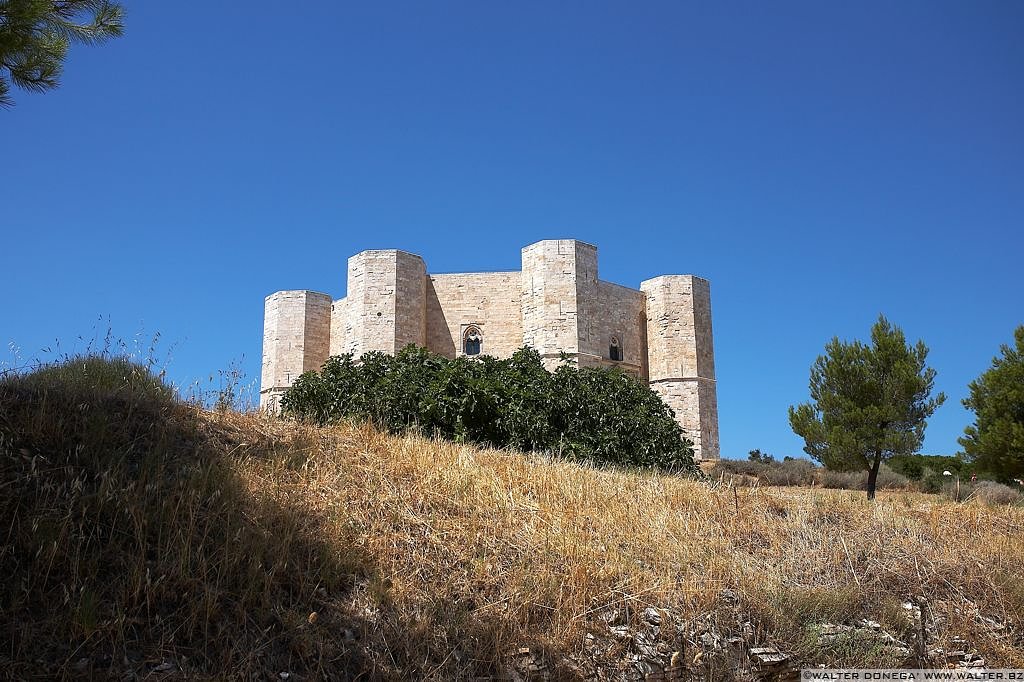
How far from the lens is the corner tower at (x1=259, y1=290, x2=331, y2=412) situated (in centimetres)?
2506

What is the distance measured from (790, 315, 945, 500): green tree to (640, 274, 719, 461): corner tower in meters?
7.32

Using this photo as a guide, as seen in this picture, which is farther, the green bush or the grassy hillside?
the green bush

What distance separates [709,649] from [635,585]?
544 millimetres

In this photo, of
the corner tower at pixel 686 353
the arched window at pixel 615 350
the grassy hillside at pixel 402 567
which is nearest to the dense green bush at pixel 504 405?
the grassy hillside at pixel 402 567

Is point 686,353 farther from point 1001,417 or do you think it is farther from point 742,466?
point 1001,417

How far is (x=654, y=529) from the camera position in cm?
534

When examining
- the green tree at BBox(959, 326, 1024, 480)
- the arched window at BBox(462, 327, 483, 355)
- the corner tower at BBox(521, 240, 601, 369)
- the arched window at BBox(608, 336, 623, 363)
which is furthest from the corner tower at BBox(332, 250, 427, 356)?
the green tree at BBox(959, 326, 1024, 480)

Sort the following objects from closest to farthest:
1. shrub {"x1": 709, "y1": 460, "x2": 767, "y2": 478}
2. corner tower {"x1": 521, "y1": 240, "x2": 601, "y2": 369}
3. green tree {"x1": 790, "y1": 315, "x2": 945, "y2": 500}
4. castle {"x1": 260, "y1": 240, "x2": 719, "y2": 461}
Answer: green tree {"x1": 790, "y1": 315, "x2": 945, "y2": 500}, shrub {"x1": 709, "y1": 460, "x2": 767, "y2": 478}, corner tower {"x1": 521, "y1": 240, "x2": 601, "y2": 369}, castle {"x1": 260, "y1": 240, "x2": 719, "y2": 461}

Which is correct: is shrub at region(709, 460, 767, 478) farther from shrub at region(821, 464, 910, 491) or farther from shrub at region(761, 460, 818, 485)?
shrub at region(821, 464, 910, 491)

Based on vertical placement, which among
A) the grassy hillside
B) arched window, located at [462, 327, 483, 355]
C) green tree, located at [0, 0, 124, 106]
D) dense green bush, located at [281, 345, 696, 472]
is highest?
arched window, located at [462, 327, 483, 355]

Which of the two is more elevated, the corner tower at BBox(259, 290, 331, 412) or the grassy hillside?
the corner tower at BBox(259, 290, 331, 412)

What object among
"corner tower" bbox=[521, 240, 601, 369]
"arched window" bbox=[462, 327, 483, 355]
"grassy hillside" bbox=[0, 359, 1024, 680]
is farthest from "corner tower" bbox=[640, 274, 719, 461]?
"grassy hillside" bbox=[0, 359, 1024, 680]

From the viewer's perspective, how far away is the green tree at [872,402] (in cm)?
1642

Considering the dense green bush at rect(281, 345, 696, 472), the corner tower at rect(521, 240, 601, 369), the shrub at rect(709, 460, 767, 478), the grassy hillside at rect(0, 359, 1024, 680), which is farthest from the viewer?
the corner tower at rect(521, 240, 601, 369)
